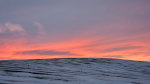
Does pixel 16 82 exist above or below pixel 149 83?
above

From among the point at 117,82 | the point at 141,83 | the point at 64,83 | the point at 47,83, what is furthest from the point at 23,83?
the point at 141,83

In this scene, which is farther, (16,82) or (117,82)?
(117,82)

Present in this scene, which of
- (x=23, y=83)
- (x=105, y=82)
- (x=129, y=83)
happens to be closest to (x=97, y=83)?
(x=105, y=82)

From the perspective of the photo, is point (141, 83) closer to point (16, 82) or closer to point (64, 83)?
point (64, 83)

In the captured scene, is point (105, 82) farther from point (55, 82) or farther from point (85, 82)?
point (55, 82)

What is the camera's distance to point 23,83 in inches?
113

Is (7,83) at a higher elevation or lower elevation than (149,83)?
higher

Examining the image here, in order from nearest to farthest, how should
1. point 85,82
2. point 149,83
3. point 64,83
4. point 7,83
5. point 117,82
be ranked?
point 7,83 → point 64,83 → point 85,82 → point 117,82 → point 149,83

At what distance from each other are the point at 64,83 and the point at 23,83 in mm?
772

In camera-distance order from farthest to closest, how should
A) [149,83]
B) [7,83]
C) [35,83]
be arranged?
[149,83] → [35,83] → [7,83]

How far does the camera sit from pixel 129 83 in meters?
3.72

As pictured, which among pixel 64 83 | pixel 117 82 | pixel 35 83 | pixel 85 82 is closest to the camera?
pixel 35 83

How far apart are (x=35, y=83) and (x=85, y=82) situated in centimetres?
105

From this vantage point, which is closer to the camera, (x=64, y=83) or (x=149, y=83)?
(x=64, y=83)
